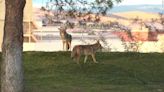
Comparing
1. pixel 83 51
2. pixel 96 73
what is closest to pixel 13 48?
pixel 96 73

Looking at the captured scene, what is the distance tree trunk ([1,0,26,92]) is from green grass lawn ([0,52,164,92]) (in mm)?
1826

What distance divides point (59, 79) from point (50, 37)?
61.7 ft

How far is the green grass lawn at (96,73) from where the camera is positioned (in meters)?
15.1

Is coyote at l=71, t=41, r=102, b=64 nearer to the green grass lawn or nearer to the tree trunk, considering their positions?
the green grass lawn

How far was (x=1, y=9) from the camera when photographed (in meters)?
30.8

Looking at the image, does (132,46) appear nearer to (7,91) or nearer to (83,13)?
(83,13)

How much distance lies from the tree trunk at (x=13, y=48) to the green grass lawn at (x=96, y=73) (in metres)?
1.83

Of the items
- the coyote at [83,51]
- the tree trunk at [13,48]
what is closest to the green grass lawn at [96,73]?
the coyote at [83,51]

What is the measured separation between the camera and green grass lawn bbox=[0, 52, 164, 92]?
15.1 metres

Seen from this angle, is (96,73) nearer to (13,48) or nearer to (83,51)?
(83,51)

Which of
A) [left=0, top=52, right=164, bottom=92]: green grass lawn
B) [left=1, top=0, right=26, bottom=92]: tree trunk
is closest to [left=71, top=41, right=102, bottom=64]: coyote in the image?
[left=0, top=52, right=164, bottom=92]: green grass lawn

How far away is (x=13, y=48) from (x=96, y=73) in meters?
6.65

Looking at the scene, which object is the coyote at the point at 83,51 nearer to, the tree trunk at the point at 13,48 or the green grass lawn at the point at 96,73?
the green grass lawn at the point at 96,73

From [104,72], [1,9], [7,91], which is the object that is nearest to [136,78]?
[104,72]
